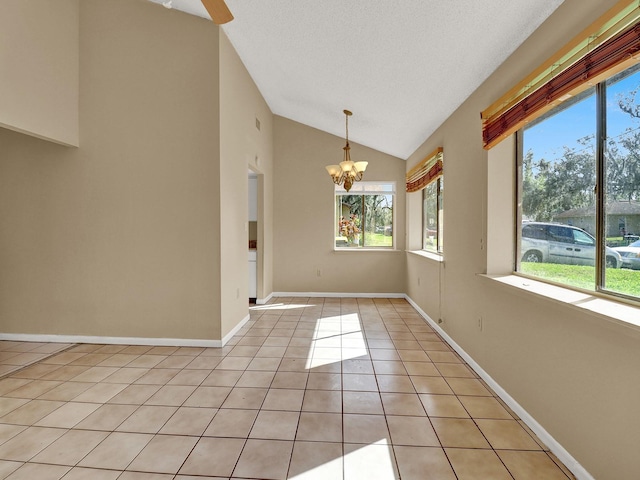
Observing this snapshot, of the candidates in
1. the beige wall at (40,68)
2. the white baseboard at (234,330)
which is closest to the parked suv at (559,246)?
the white baseboard at (234,330)

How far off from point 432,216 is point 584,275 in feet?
9.98

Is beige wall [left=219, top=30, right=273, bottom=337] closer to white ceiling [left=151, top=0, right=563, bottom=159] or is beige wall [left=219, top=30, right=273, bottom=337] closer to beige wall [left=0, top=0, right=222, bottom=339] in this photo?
beige wall [left=0, top=0, right=222, bottom=339]

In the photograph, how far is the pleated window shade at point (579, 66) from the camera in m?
1.36

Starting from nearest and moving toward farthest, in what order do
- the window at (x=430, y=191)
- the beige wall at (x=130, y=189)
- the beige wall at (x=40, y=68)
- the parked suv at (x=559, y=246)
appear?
1. the parked suv at (x=559, y=246)
2. the beige wall at (x=40, y=68)
3. the beige wall at (x=130, y=189)
4. the window at (x=430, y=191)

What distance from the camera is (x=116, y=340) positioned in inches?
140

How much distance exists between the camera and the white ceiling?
214cm

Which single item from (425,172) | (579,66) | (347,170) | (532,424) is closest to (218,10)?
(579,66)

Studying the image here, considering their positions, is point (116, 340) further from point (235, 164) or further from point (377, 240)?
point (377, 240)

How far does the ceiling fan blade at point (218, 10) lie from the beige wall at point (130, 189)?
180 cm

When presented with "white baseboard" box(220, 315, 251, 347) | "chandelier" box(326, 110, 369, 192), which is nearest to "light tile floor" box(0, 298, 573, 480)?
"white baseboard" box(220, 315, 251, 347)

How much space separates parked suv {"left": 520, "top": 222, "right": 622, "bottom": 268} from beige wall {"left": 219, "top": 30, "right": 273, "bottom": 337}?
2740 mm

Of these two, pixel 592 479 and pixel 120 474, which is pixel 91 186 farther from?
pixel 592 479

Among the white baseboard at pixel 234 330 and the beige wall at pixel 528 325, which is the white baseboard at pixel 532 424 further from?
the white baseboard at pixel 234 330

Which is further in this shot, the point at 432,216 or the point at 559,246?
the point at 432,216
